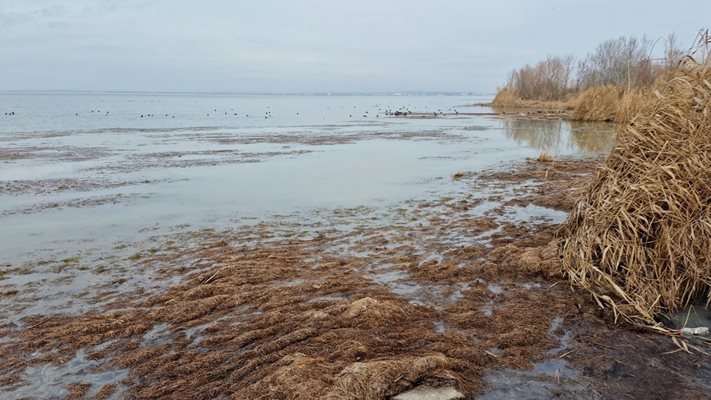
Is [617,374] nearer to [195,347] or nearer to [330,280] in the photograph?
[330,280]

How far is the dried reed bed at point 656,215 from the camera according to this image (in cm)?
474

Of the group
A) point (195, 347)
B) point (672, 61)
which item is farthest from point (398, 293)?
point (672, 61)

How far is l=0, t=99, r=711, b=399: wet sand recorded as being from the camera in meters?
3.56

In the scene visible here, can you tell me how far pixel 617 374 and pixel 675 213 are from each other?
210cm

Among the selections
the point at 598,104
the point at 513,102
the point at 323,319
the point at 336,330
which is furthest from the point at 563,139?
the point at 513,102

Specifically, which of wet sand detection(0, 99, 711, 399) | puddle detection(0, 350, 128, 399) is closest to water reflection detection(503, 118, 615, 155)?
wet sand detection(0, 99, 711, 399)

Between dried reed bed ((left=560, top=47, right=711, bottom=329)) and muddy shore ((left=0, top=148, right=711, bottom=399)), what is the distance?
1.15ft

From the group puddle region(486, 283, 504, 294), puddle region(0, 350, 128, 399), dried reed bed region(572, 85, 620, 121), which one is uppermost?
dried reed bed region(572, 85, 620, 121)

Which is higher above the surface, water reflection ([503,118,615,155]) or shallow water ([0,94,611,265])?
water reflection ([503,118,615,155])

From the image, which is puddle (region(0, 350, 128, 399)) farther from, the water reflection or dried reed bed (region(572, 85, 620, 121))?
dried reed bed (region(572, 85, 620, 121))

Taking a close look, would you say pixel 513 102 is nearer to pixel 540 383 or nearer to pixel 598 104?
pixel 598 104

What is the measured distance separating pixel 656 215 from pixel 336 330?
11.5 feet

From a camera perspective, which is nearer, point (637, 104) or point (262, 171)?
point (637, 104)

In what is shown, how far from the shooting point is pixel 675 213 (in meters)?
4.89
